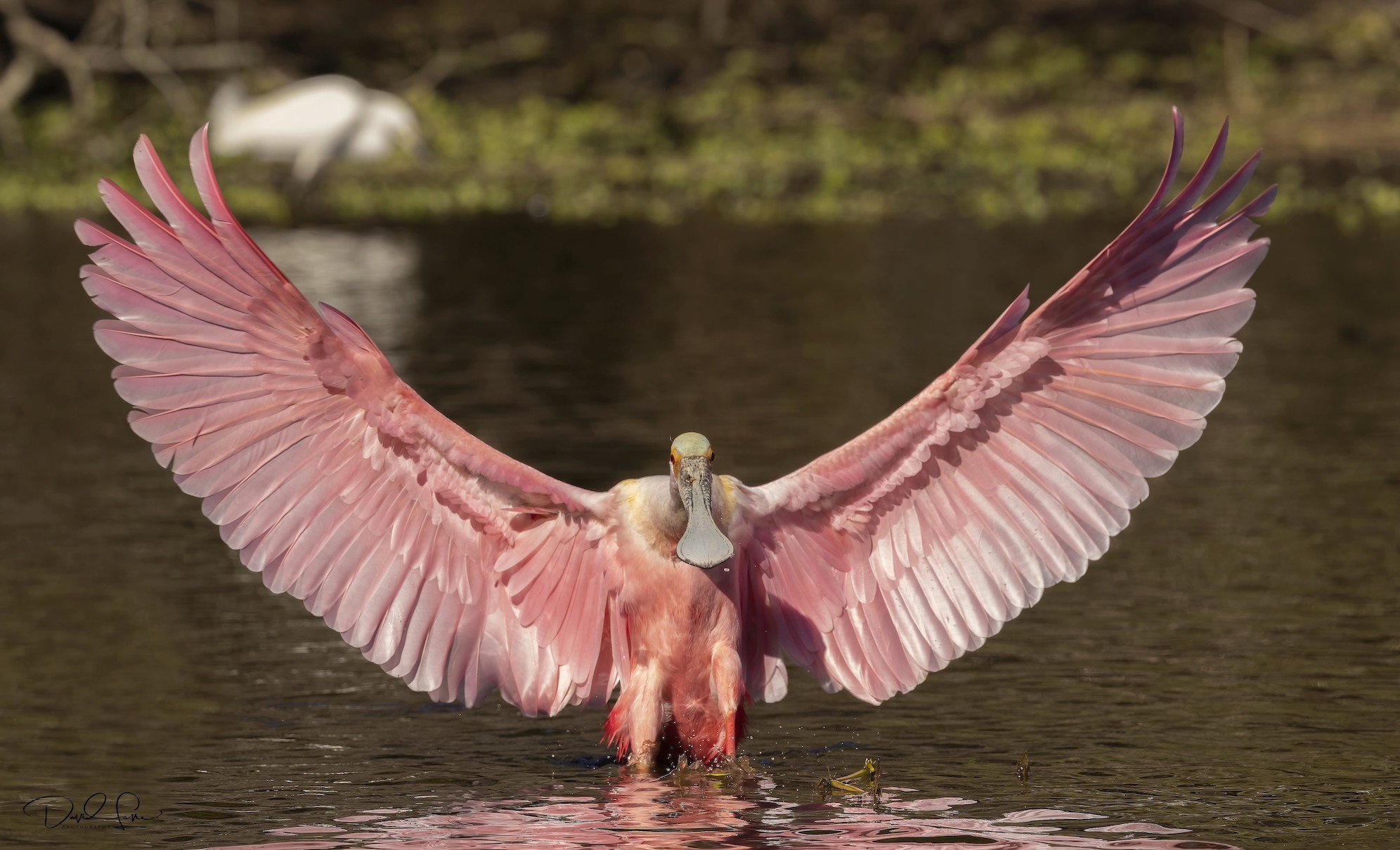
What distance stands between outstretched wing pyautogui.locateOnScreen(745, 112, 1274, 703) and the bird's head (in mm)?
380

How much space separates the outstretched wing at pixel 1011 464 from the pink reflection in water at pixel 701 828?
72cm

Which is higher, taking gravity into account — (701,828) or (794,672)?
(794,672)

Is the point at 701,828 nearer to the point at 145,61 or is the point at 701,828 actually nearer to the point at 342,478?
the point at 342,478

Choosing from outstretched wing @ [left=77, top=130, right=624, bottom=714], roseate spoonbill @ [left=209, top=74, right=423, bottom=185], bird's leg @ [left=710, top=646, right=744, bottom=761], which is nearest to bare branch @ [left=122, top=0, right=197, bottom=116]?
roseate spoonbill @ [left=209, top=74, right=423, bottom=185]

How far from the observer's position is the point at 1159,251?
273 inches

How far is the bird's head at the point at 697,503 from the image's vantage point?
690 centimetres

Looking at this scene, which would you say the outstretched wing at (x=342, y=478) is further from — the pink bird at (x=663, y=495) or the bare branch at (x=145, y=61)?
the bare branch at (x=145, y=61)

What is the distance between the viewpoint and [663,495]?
7.27 meters

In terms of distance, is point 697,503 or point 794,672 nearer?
point 697,503

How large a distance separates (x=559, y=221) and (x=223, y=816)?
17.4 m

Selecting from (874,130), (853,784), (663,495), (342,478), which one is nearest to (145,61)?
(874,130)

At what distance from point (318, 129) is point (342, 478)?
57.8 feet

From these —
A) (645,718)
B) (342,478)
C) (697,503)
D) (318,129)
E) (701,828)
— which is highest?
(318,129)

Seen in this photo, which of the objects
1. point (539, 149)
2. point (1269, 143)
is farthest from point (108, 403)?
point (1269, 143)
